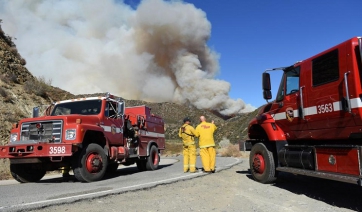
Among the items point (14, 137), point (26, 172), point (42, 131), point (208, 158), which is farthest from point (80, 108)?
point (208, 158)

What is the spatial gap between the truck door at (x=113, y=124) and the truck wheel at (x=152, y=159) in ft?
5.65

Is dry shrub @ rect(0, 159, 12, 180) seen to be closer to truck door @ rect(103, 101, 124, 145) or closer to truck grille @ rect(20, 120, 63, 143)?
truck grille @ rect(20, 120, 63, 143)

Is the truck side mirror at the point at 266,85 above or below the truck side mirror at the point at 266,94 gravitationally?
above

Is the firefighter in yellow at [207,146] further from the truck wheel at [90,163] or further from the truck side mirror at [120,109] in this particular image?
the truck wheel at [90,163]

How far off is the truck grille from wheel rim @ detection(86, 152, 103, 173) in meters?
0.81

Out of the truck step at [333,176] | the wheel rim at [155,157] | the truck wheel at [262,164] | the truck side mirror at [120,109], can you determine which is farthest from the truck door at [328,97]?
the wheel rim at [155,157]

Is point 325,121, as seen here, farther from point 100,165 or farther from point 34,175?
point 34,175

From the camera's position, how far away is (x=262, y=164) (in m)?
6.94

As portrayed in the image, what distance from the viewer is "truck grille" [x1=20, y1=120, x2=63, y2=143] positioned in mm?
7359

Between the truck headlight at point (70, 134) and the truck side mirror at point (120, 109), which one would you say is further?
the truck side mirror at point (120, 109)

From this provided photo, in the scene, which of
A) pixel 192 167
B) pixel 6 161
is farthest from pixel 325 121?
pixel 6 161

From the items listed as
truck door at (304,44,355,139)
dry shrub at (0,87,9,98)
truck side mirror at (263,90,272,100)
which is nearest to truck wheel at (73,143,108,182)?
truck side mirror at (263,90,272,100)

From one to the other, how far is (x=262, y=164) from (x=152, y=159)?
4.94m

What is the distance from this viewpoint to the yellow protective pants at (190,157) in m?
8.76
